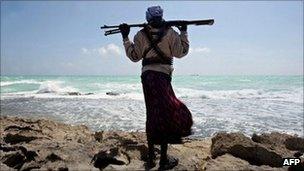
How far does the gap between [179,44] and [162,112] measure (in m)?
0.77

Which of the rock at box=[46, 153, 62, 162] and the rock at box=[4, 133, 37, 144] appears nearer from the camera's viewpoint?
the rock at box=[46, 153, 62, 162]

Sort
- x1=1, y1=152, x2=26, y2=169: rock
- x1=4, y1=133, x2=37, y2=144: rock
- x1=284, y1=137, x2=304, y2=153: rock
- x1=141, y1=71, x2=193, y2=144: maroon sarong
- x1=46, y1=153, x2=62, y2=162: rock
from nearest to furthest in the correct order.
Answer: x1=141, y1=71, x2=193, y2=144: maroon sarong, x1=46, y1=153, x2=62, y2=162: rock, x1=1, y1=152, x2=26, y2=169: rock, x1=4, y1=133, x2=37, y2=144: rock, x1=284, y1=137, x2=304, y2=153: rock

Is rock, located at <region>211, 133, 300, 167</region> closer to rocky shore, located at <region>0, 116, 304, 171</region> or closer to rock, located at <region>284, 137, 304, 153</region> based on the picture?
rocky shore, located at <region>0, 116, 304, 171</region>

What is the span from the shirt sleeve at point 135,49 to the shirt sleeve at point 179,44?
0.37 metres

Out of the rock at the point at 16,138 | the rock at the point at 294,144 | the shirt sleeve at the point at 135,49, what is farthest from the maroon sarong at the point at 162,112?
the rock at the point at 294,144

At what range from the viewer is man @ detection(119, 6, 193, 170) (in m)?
4.02

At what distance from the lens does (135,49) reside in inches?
164

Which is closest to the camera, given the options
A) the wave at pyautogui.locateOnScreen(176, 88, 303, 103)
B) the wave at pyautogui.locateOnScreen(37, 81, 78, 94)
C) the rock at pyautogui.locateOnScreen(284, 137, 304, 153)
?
the rock at pyautogui.locateOnScreen(284, 137, 304, 153)

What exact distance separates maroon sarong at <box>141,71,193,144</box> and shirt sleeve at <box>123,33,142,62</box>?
8.4 inches

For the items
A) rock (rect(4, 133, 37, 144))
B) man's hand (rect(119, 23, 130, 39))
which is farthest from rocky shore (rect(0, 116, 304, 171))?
man's hand (rect(119, 23, 130, 39))

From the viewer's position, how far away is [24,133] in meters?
6.56

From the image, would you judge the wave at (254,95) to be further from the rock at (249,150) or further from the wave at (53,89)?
the rock at (249,150)

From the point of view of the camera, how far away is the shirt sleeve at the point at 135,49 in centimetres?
414

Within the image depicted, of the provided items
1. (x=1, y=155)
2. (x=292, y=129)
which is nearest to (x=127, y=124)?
(x=292, y=129)
